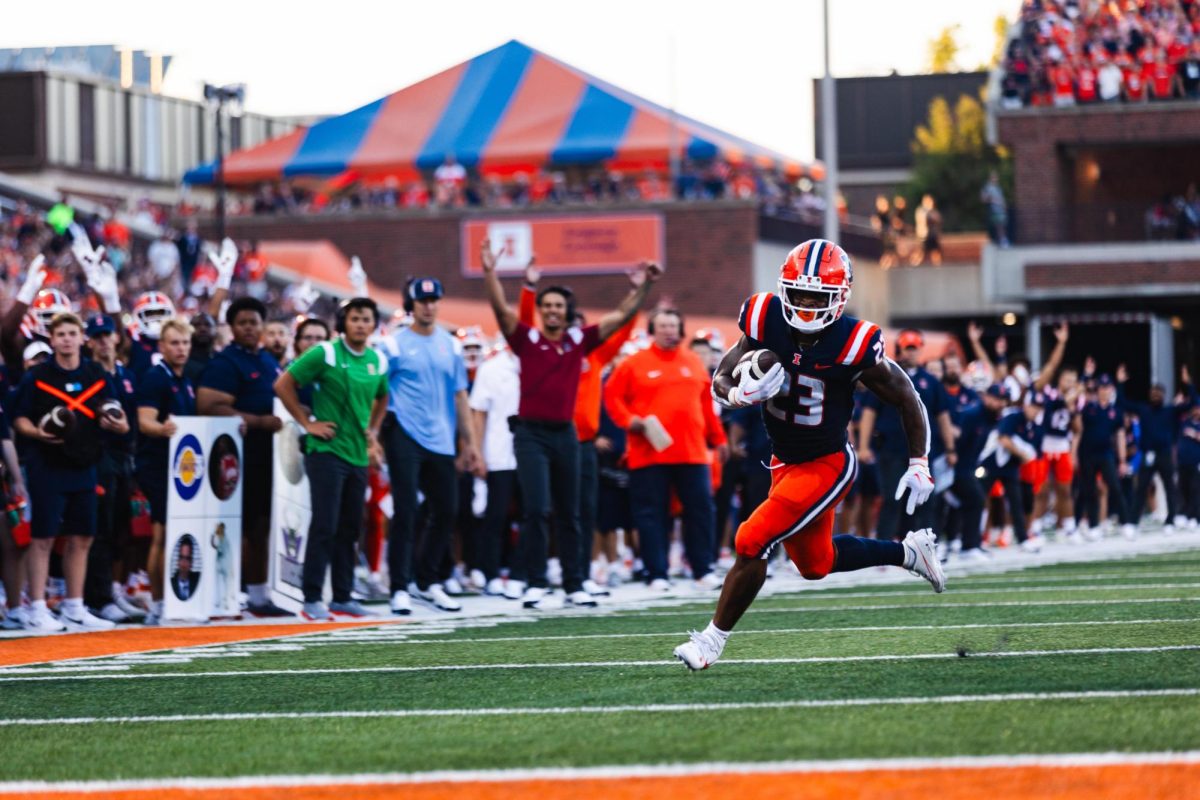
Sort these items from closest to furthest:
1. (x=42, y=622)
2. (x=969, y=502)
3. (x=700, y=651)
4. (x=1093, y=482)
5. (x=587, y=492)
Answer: (x=700, y=651), (x=42, y=622), (x=587, y=492), (x=969, y=502), (x=1093, y=482)

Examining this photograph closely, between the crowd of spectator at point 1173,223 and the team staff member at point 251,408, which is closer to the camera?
the team staff member at point 251,408

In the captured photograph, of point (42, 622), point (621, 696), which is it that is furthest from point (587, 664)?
point (42, 622)

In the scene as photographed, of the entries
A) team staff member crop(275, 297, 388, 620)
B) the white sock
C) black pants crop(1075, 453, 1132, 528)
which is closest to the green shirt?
team staff member crop(275, 297, 388, 620)

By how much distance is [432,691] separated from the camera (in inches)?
292

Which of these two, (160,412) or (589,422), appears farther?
(589,422)

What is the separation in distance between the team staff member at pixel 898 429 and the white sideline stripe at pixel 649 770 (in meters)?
10.4

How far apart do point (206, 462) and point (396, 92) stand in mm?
29437

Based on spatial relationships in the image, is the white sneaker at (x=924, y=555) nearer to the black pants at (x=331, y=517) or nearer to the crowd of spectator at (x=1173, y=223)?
the black pants at (x=331, y=517)

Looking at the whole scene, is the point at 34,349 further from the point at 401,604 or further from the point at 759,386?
the point at 759,386

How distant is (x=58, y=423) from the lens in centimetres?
1111

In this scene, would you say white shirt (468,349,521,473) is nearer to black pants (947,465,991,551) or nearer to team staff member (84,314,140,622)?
team staff member (84,314,140,622)

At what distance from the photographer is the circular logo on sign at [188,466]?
39.0 feet

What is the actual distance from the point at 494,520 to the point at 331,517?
6.24ft

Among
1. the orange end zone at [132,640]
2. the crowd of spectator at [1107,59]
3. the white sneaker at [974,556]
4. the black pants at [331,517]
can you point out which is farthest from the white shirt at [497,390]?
the crowd of spectator at [1107,59]
